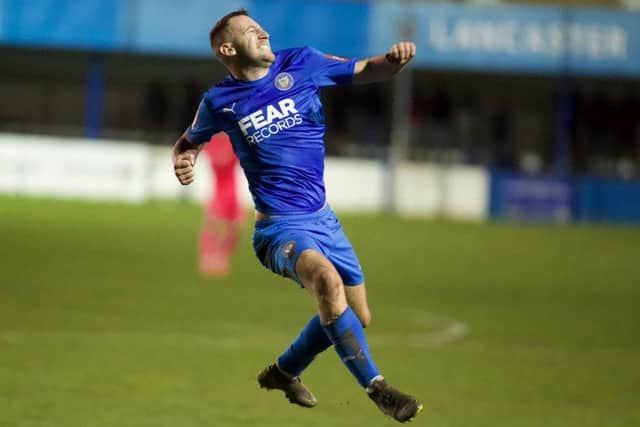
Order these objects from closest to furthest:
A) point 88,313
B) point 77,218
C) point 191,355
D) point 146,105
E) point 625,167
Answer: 1. point 191,355
2. point 88,313
3. point 77,218
4. point 625,167
5. point 146,105

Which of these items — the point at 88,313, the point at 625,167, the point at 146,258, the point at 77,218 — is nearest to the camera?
the point at 88,313

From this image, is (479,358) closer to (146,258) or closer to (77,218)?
(146,258)

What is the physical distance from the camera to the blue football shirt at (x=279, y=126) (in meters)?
8.02

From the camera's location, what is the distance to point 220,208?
2003 cm

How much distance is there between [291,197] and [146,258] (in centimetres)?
1351

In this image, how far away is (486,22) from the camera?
3631cm

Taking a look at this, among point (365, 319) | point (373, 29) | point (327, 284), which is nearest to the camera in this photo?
point (327, 284)

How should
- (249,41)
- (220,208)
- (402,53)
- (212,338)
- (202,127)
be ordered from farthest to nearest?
(220,208) → (212,338) → (202,127) → (249,41) → (402,53)

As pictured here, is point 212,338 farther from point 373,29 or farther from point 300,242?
point 373,29

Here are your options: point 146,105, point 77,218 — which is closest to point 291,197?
point 77,218

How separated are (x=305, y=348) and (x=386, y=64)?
5.73ft

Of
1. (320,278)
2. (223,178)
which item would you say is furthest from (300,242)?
(223,178)

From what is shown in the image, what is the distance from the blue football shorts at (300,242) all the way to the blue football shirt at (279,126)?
0.22 feet

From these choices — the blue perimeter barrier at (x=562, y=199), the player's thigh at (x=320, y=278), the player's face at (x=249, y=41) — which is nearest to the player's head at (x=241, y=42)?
the player's face at (x=249, y=41)
